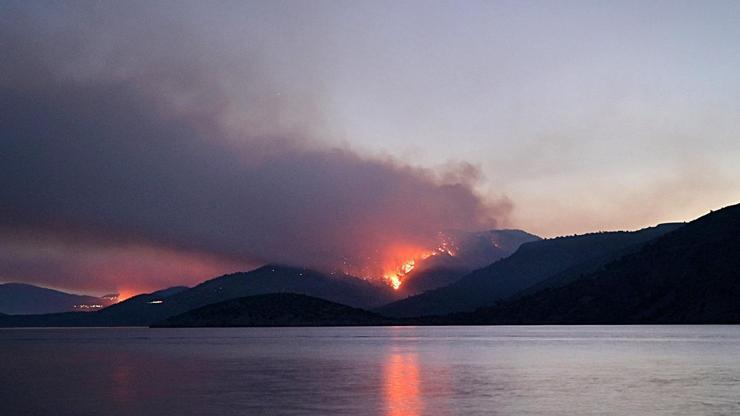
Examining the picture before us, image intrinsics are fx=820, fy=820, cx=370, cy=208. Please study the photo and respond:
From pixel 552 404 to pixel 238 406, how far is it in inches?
865

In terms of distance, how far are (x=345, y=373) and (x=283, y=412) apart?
41.0m

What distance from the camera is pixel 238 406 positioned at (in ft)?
187

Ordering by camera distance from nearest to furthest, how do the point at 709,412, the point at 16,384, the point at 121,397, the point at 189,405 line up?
the point at 709,412 < the point at 189,405 < the point at 121,397 < the point at 16,384

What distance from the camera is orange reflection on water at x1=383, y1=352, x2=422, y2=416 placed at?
55688 millimetres

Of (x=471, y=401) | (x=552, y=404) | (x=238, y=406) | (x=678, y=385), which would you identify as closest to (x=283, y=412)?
(x=238, y=406)

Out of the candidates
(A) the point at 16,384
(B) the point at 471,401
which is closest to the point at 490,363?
(B) the point at 471,401

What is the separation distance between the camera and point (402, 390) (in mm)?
70625

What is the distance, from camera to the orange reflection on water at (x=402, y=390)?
55.7 meters

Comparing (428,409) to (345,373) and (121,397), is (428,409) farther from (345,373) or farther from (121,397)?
(345,373)

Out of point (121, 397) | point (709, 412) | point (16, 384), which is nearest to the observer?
point (709, 412)

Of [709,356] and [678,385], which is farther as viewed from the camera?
[709,356]

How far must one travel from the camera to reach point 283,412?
52531 millimetres

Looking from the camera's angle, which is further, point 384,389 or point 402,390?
point 384,389

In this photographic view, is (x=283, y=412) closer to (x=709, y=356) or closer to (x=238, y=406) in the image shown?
(x=238, y=406)
